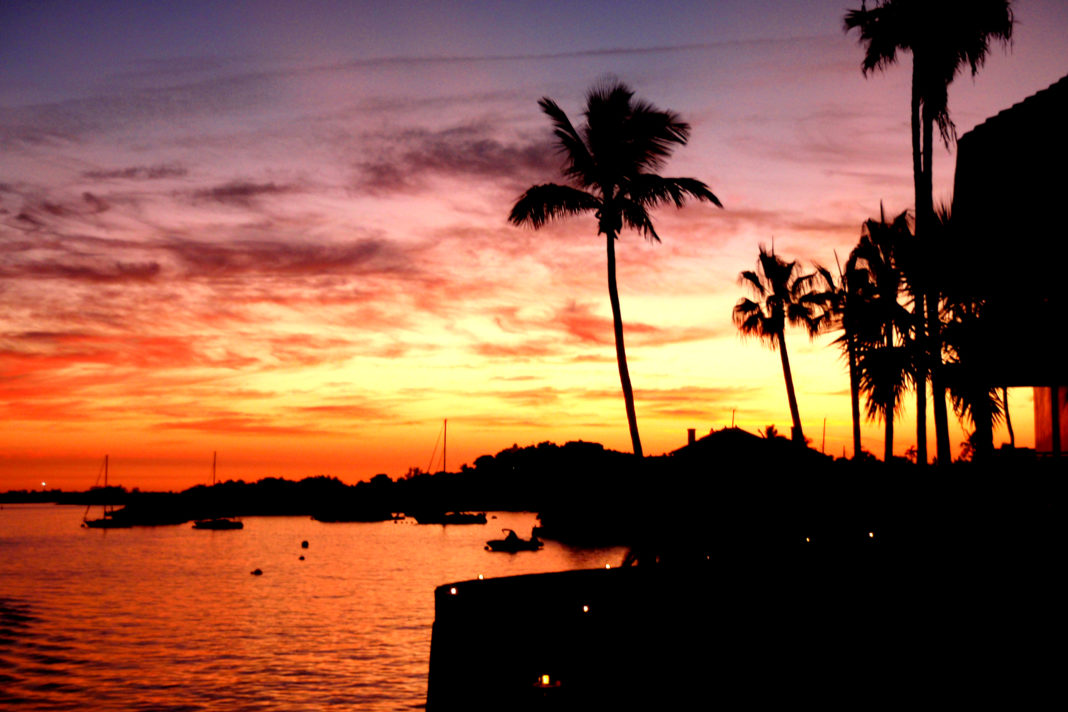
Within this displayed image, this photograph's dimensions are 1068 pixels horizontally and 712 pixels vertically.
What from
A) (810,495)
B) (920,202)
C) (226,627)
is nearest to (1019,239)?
(920,202)

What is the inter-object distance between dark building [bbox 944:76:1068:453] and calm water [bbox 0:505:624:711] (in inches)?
852

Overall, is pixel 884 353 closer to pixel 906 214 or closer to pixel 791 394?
pixel 906 214

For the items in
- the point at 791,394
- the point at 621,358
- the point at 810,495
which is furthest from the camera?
the point at 791,394

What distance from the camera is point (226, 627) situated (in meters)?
56.6

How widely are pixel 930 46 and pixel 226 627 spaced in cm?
4993

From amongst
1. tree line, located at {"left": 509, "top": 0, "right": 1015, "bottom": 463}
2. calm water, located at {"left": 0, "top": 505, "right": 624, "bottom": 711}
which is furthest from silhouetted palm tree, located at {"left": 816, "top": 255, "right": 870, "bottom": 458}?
calm water, located at {"left": 0, "top": 505, "right": 624, "bottom": 711}

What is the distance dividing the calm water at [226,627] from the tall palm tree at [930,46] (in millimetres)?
Result: 21968

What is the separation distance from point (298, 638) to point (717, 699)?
4240 centimetres

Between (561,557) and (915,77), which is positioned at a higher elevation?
(915,77)

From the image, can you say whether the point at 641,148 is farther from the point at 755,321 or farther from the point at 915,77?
the point at 755,321

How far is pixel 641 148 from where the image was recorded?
2788 centimetres

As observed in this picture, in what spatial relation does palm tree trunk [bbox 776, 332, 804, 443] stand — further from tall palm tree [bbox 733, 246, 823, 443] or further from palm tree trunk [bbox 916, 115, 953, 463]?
palm tree trunk [bbox 916, 115, 953, 463]

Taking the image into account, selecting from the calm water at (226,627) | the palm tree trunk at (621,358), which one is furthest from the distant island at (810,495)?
the calm water at (226,627)

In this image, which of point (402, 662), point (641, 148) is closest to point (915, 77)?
point (641, 148)
